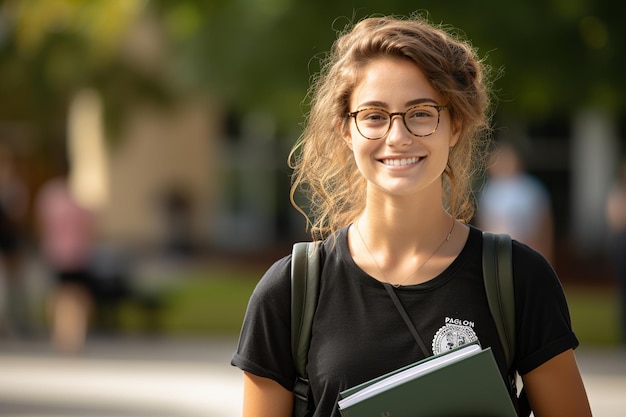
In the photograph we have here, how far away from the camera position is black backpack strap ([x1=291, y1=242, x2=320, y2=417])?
9.07 ft

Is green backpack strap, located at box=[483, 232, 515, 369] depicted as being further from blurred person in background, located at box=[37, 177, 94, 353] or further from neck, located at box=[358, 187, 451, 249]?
blurred person in background, located at box=[37, 177, 94, 353]

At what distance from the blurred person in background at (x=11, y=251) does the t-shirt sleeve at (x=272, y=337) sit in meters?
10.6

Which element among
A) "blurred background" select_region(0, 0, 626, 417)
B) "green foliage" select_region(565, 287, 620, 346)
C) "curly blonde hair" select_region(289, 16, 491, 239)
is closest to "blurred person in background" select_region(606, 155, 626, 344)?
"blurred background" select_region(0, 0, 626, 417)

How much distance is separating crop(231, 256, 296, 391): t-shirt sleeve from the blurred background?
1.86m

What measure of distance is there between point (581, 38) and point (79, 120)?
16.3 m

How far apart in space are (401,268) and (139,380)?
7639 millimetres

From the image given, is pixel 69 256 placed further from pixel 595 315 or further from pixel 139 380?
pixel 595 315

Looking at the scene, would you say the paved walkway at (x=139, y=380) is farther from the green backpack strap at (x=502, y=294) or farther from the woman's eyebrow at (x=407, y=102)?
the woman's eyebrow at (x=407, y=102)

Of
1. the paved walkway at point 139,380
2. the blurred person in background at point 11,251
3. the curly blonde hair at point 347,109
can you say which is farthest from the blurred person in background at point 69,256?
the curly blonde hair at point 347,109

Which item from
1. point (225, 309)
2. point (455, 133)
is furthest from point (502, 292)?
point (225, 309)

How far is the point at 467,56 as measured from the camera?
2814 millimetres

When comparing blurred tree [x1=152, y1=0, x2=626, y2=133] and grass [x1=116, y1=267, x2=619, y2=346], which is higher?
blurred tree [x1=152, y1=0, x2=626, y2=133]

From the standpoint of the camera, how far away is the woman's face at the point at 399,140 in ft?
8.88

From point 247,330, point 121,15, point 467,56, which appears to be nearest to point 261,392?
point 247,330
